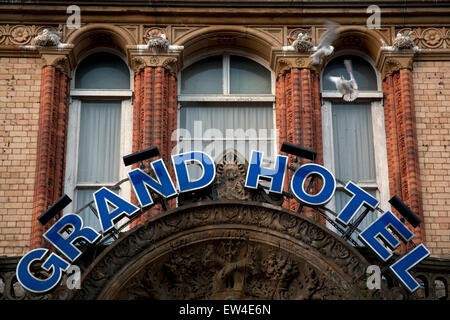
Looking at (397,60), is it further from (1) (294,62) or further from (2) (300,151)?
(2) (300,151)

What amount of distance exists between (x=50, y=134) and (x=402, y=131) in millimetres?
7914

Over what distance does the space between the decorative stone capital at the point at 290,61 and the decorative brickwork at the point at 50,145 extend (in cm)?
498

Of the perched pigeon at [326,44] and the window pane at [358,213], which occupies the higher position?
the perched pigeon at [326,44]

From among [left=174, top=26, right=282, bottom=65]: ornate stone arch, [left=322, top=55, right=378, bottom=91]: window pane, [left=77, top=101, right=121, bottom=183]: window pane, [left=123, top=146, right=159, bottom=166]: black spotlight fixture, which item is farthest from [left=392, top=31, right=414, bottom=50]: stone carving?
[left=123, top=146, right=159, bottom=166]: black spotlight fixture

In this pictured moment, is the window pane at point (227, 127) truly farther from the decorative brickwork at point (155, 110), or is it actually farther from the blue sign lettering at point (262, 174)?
the blue sign lettering at point (262, 174)

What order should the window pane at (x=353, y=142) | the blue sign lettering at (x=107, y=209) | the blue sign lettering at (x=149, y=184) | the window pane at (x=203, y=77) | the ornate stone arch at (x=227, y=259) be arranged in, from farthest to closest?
the window pane at (x=203, y=77), the window pane at (x=353, y=142), the blue sign lettering at (x=149, y=184), the blue sign lettering at (x=107, y=209), the ornate stone arch at (x=227, y=259)

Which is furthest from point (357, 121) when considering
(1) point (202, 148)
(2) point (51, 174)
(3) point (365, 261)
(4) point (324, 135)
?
(2) point (51, 174)

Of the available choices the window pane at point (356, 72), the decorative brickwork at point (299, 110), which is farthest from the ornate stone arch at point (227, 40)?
Answer: the window pane at point (356, 72)

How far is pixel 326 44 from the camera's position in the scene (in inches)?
893

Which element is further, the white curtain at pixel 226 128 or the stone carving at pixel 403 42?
the stone carving at pixel 403 42

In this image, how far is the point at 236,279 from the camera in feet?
63.7

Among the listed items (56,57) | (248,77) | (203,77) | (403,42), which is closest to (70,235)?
(56,57)

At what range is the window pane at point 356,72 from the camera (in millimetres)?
23188

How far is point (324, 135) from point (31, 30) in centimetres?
729
